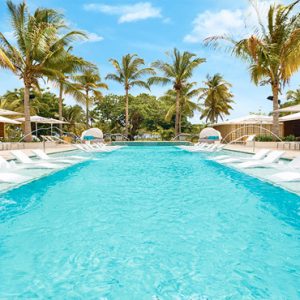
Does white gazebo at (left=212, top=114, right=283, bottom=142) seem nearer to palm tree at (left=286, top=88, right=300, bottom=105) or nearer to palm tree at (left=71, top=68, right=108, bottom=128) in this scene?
palm tree at (left=71, top=68, right=108, bottom=128)

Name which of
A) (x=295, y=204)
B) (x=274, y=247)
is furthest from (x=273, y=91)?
(x=274, y=247)

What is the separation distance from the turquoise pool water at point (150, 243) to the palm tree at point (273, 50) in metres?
12.2

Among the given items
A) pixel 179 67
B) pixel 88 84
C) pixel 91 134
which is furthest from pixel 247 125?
pixel 88 84

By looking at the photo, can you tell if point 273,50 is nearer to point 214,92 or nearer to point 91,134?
point 91,134

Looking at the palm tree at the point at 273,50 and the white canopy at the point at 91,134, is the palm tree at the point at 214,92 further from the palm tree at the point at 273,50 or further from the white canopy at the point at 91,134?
the palm tree at the point at 273,50

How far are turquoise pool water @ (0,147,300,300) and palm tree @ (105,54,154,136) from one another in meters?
24.6

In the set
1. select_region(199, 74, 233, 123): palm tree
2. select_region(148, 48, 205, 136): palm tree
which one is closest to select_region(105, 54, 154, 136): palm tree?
select_region(148, 48, 205, 136): palm tree

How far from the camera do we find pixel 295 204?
5711mm

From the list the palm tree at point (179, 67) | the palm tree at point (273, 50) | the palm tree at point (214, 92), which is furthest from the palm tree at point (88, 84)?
the palm tree at point (273, 50)

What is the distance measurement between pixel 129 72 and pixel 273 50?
53.6ft

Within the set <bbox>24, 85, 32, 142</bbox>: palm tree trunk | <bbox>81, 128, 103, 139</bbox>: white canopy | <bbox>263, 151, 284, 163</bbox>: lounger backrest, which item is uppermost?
<bbox>24, 85, 32, 142</bbox>: palm tree trunk

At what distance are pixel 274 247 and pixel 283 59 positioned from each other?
52.4 feet

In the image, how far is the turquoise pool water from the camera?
9.30 feet

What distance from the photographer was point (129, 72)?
3081 cm
